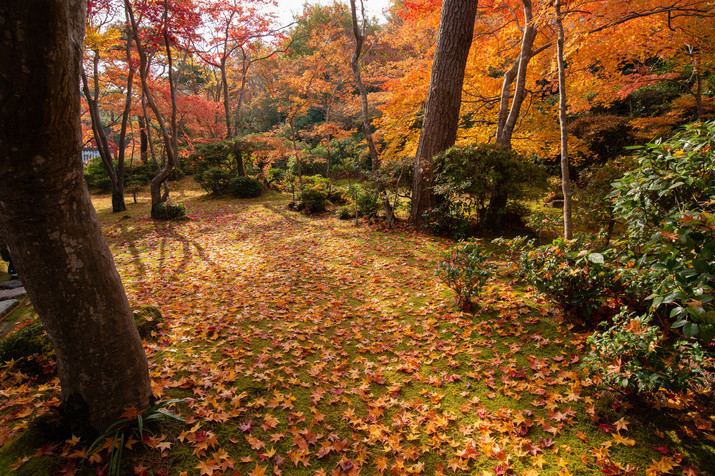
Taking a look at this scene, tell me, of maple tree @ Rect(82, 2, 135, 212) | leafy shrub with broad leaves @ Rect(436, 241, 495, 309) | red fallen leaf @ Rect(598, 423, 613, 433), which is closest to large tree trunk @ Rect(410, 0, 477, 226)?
leafy shrub with broad leaves @ Rect(436, 241, 495, 309)

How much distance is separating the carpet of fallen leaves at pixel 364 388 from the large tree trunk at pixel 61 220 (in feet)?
1.57

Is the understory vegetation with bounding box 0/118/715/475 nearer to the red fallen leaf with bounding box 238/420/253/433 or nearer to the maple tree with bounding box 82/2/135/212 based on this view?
the red fallen leaf with bounding box 238/420/253/433

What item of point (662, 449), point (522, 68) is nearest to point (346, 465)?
point (662, 449)

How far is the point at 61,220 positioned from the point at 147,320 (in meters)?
2.48

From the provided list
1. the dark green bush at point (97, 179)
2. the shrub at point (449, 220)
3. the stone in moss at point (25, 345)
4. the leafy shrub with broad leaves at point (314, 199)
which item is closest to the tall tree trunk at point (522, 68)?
the shrub at point (449, 220)

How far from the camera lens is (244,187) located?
1616 cm

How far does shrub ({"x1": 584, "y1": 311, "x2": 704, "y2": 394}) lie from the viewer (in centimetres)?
220

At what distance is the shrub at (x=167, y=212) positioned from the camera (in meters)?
10.8

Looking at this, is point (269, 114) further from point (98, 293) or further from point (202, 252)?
point (98, 293)

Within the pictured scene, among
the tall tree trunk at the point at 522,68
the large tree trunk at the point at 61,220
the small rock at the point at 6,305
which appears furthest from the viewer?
the tall tree trunk at the point at 522,68

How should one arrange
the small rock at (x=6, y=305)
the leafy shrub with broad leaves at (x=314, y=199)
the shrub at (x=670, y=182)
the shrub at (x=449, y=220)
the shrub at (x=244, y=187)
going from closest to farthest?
the shrub at (x=670, y=182) < the small rock at (x=6, y=305) < the shrub at (x=449, y=220) < the leafy shrub with broad leaves at (x=314, y=199) < the shrub at (x=244, y=187)

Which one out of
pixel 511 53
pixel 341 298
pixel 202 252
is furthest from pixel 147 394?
pixel 511 53

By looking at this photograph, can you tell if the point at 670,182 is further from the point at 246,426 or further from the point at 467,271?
the point at 246,426

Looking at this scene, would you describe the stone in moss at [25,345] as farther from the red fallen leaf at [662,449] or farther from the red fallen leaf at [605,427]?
the red fallen leaf at [662,449]
